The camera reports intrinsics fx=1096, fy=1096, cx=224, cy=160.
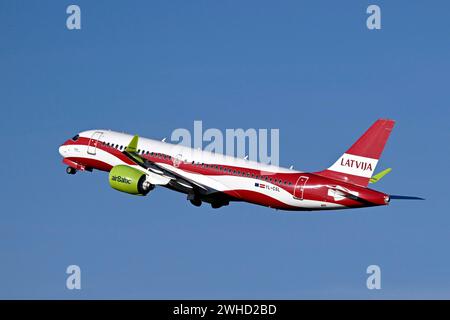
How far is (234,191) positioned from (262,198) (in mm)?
2574

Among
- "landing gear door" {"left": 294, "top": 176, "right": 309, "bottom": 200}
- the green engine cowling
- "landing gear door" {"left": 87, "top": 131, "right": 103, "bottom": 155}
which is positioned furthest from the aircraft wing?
"landing gear door" {"left": 294, "top": 176, "right": 309, "bottom": 200}

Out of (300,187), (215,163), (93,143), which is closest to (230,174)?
(215,163)

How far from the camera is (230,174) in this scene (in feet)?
287

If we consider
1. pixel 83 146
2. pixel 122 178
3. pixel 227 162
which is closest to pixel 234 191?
pixel 227 162

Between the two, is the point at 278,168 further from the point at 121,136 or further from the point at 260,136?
the point at 121,136

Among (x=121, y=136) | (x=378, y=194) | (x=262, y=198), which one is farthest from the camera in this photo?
(x=121, y=136)

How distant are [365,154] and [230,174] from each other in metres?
11.4

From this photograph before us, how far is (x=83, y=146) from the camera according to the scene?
97000mm

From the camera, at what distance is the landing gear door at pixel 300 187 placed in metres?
84.1

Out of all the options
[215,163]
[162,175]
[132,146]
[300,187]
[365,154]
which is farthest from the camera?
[162,175]

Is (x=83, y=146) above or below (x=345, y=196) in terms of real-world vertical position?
above

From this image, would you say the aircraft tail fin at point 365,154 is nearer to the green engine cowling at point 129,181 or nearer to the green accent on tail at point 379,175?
the green accent on tail at point 379,175

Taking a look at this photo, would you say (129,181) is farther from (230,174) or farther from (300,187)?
(300,187)

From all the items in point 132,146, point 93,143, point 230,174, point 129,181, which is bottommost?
point 129,181
